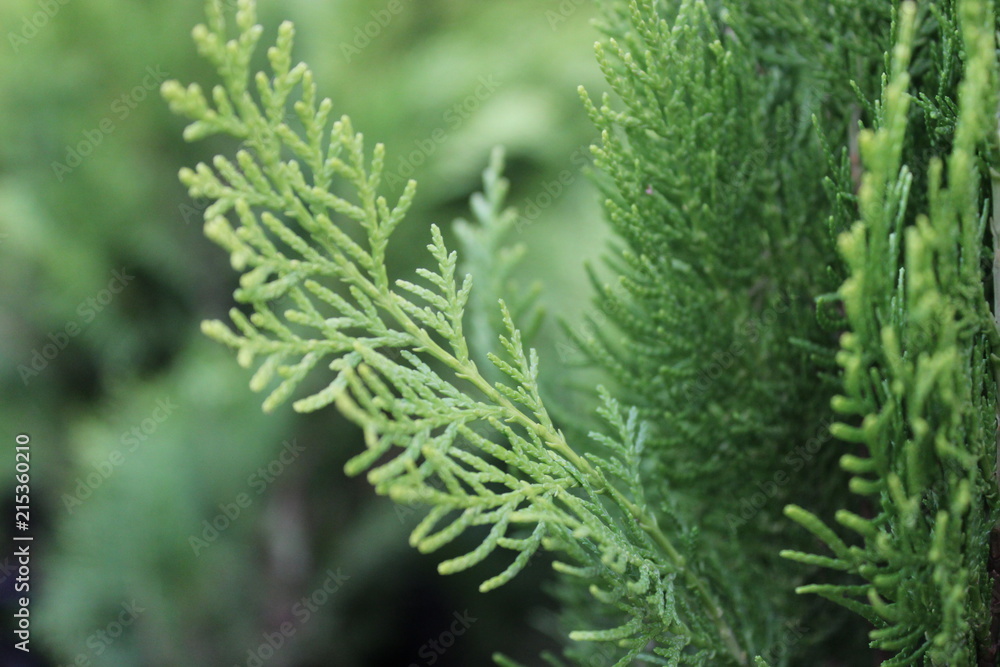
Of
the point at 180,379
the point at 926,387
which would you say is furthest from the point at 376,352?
the point at 180,379

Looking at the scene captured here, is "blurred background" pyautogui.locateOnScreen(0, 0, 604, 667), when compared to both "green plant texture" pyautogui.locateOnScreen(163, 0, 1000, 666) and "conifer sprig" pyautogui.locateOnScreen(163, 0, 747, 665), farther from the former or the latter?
"conifer sprig" pyautogui.locateOnScreen(163, 0, 747, 665)

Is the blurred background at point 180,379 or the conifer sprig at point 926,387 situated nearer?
the conifer sprig at point 926,387

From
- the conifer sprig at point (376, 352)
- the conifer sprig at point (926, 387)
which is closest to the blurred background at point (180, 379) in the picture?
the conifer sprig at point (376, 352)

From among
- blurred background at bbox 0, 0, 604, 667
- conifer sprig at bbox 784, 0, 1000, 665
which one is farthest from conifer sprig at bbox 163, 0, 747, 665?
blurred background at bbox 0, 0, 604, 667

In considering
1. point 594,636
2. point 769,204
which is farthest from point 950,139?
point 594,636

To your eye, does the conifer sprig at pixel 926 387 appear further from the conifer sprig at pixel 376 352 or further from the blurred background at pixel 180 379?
the blurred background at pixel 180 379

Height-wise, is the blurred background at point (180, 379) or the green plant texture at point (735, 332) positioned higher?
the blurred background at point (180, 379)

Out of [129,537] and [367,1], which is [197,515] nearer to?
[129,537]

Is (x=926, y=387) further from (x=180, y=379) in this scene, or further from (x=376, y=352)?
(x=180, y=379)
